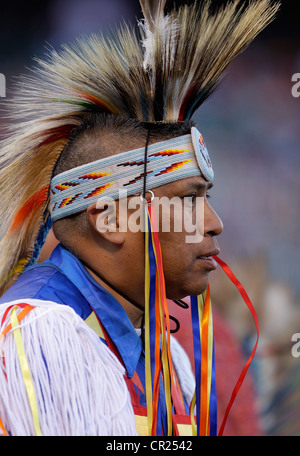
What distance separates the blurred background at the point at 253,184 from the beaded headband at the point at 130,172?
1.95 metres

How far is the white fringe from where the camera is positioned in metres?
1.52

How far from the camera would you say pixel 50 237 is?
9.93ft

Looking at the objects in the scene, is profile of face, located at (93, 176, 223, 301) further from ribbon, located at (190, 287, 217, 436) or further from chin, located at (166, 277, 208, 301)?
ribbon, located at (190, 287, 217, 436)

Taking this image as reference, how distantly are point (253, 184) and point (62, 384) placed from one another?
2.93 metres

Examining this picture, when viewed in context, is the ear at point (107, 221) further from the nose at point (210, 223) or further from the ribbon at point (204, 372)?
the ribbon at point (204, 372)

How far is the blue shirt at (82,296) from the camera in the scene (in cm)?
189

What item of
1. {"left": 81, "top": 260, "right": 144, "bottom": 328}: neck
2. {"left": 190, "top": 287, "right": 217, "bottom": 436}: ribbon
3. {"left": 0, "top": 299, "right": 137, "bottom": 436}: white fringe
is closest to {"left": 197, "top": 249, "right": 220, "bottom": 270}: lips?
{"left": 190, "top": 287, "right": 217, "bottom": 436}: ribbon

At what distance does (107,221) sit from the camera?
2037mm

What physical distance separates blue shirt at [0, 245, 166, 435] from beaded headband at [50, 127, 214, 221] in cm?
21

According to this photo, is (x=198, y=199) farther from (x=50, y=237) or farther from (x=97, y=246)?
(x=50, y=237)

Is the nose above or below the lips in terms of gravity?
above

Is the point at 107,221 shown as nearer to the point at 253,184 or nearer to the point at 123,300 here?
the point at 123,300

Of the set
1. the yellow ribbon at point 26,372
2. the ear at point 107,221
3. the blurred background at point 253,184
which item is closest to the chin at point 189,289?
the ear at point 107,221

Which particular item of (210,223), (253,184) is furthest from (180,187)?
(253,184)
